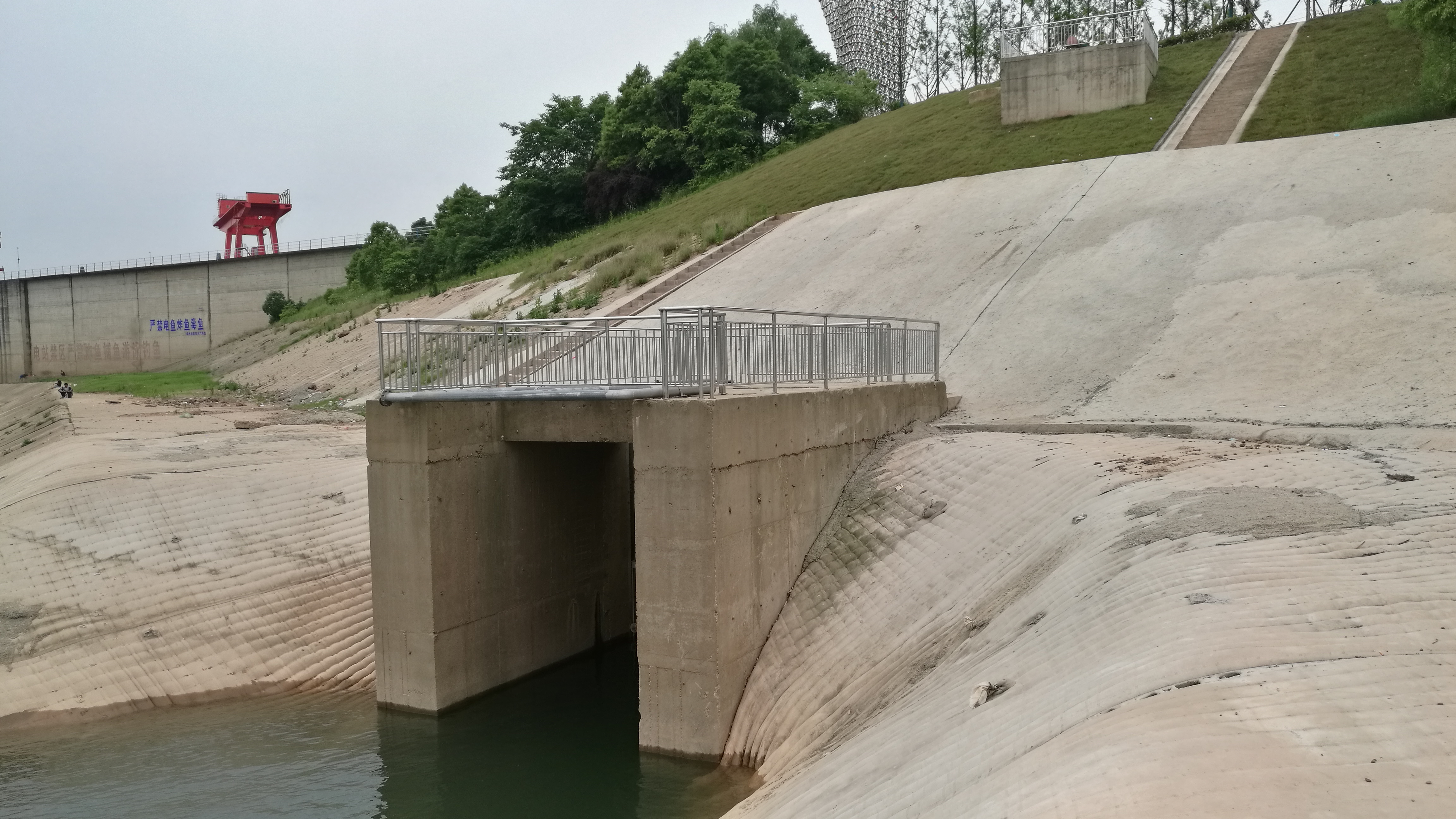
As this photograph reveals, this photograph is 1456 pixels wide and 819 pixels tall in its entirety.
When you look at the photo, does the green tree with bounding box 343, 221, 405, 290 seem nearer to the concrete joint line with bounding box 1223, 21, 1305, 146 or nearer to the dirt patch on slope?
the concrete joint line with bounding box 1223, 21, 1305, 146

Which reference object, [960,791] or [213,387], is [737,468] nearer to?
[960,791]

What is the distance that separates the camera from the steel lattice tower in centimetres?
6650

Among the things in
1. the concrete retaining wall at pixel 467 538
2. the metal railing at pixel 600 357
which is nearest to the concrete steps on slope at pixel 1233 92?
the metal railing at pixel 600 357

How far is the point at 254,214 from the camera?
99.9 meters

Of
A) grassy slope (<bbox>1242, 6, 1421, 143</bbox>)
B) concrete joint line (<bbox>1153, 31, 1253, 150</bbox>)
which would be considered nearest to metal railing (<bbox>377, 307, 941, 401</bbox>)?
concrete joint line (<bbox>1153, 31, 1253, 150</bbox>)

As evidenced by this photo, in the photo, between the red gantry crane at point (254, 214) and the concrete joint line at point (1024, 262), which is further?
the red gantry crane at point (254, 214)

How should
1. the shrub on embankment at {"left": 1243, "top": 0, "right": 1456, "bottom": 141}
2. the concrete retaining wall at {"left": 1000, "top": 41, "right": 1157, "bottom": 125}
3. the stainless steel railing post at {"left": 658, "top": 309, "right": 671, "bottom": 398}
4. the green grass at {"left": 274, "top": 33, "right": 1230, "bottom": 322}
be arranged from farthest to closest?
the concrete retaining wall at {"left": 1000, "top": 41, "right": 1157, "bottom": 125} < the green grass at {"left": 274, "top": 33, "right": 1230, "bottom": 322} < the shrub on embankment at {"left": 1243, "top": 0, "right": 1456, "bottom": 141} < the stainless steel railing post at {"left": 658, "top": 309, "right": 671, "bottom": 398}

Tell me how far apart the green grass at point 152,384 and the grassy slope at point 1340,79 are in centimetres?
4395

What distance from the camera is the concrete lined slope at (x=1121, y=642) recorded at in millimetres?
5684

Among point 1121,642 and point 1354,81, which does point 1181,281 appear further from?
point 1121,642

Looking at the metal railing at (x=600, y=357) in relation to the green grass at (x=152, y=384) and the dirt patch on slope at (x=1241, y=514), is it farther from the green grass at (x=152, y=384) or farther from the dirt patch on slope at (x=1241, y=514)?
the green grass at (x=152, y=384)

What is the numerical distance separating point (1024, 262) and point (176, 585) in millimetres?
19404

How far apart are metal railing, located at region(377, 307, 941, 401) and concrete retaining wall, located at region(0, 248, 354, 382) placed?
71249mm

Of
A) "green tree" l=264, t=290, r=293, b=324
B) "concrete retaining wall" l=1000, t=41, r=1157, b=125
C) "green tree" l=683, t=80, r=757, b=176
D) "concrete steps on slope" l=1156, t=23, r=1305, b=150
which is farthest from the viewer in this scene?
"green tree" l=264, t=290, r=293, b=324
